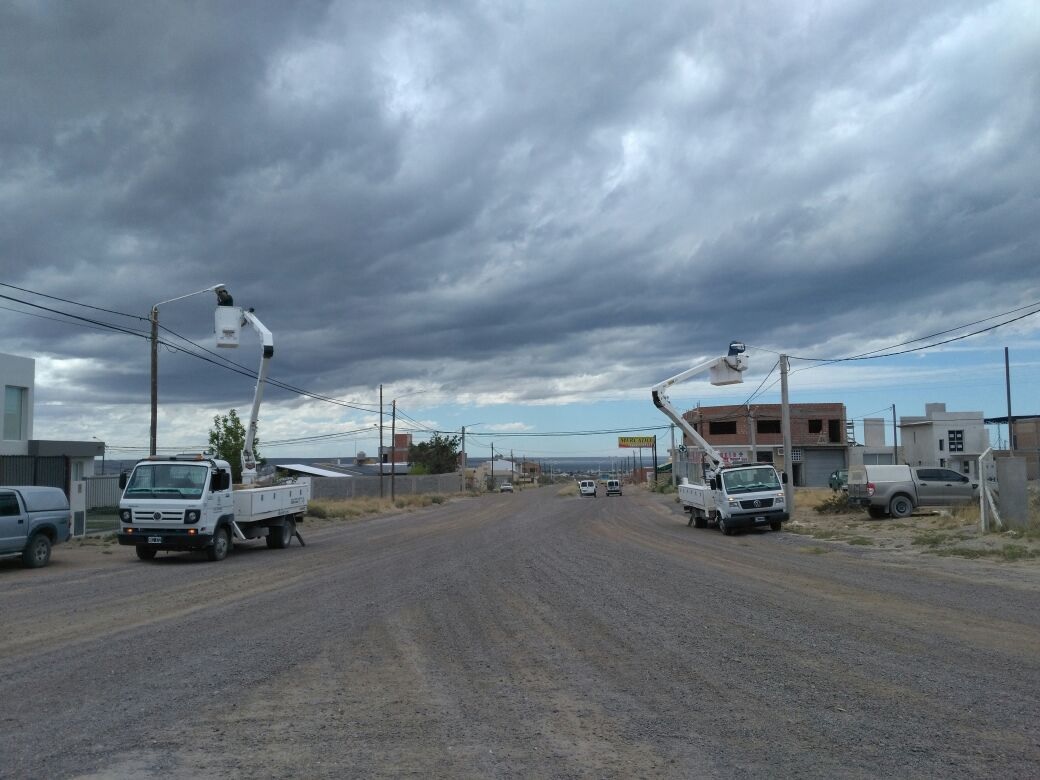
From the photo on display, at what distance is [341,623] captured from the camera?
11.1 meters

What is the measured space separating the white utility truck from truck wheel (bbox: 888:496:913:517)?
4.74 meters

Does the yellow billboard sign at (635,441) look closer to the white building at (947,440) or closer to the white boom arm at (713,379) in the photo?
the white building at (947,440)

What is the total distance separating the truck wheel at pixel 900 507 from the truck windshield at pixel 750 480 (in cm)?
522

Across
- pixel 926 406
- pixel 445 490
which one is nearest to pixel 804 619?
pixel 926 406

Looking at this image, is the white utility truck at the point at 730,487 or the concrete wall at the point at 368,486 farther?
the concrete wall at the point at 368,486

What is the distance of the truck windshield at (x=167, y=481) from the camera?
20.2m

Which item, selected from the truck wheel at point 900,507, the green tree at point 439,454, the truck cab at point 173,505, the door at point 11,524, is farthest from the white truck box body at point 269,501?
the green tree at point 439,454

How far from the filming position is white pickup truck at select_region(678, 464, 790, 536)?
28.5 metres

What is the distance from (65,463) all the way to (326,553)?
13.3 m

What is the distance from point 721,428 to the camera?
8788 centimetres

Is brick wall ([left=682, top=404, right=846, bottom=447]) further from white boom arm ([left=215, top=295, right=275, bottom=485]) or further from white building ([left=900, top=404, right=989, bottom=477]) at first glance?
white boom arm ([left=215, top=295, right=275, bottom=485])

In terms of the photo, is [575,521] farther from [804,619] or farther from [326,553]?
[804,619]

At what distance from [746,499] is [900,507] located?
6990 mm

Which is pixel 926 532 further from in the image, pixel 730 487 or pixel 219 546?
pixel 219 546
